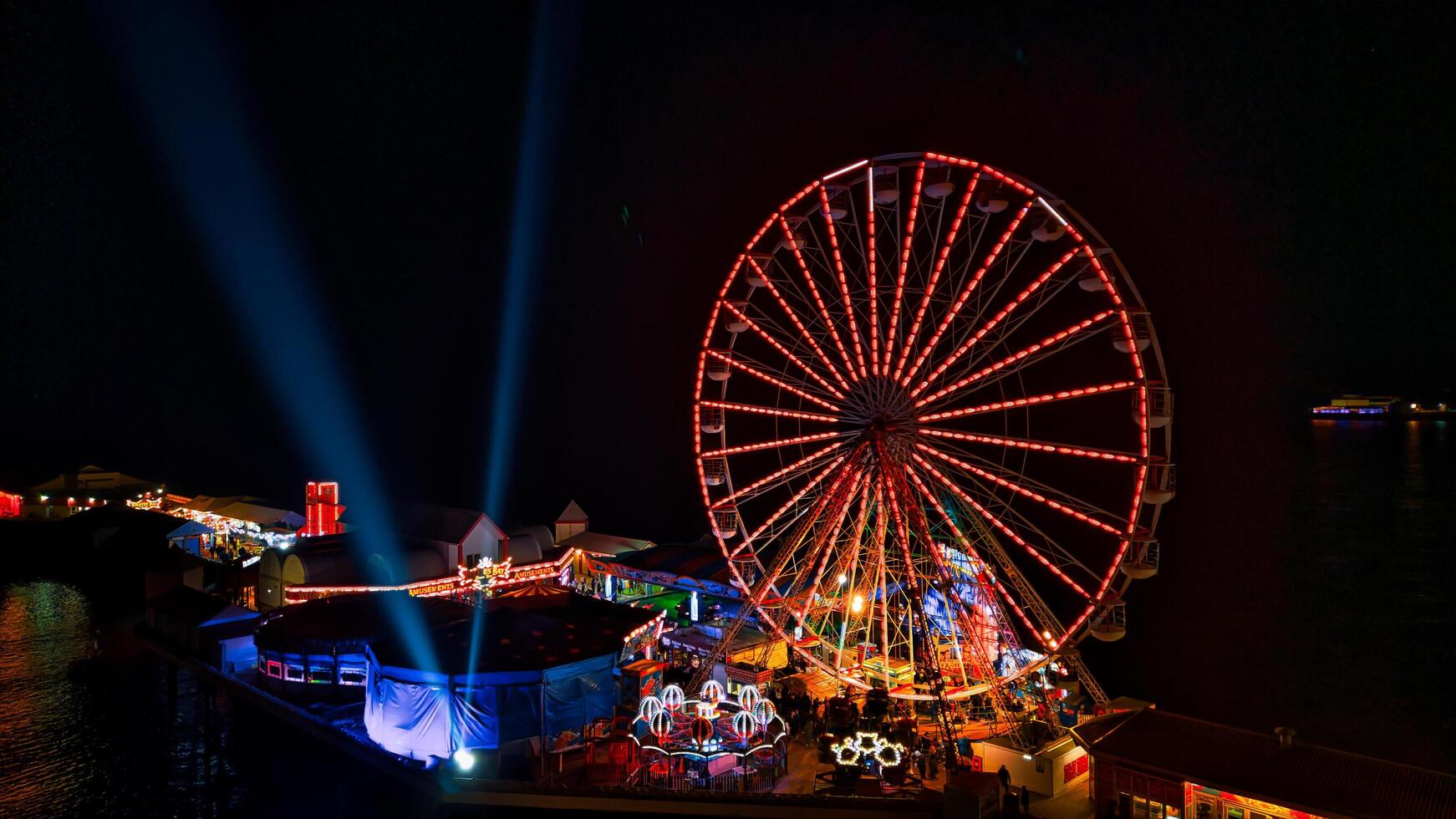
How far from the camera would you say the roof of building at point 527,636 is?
23.7 metres

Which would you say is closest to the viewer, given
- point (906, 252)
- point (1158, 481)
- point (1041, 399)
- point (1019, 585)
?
point (1158, 481)

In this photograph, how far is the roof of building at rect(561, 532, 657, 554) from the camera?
45.8m

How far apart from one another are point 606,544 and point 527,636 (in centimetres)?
2141

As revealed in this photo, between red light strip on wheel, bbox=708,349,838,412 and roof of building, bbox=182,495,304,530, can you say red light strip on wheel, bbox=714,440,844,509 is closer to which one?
red light strip on wheel, bbox=708,349,838,412

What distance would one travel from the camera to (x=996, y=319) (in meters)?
22.1

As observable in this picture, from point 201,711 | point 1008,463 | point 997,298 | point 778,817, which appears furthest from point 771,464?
point 778,817

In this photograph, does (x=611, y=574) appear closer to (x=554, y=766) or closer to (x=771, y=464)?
(x=554, y=766)

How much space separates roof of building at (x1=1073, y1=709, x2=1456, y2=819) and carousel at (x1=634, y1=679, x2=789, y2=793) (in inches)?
274

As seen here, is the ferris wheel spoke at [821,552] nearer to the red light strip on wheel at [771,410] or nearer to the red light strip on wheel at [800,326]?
the red light strip on wheel at [771,410]

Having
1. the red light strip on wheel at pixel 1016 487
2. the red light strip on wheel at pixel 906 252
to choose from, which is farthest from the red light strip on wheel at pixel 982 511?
the red light strip on wheel at pixel 906 252

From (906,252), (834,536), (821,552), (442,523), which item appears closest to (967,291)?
(906,252)

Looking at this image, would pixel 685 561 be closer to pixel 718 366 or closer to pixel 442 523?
pixel 442 523

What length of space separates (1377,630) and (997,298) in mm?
27845

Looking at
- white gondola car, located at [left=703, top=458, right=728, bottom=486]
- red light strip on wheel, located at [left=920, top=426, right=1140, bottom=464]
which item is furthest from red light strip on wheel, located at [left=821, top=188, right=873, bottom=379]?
white gondola car, located at [left=703, top=458, right=728, bottom=486]
